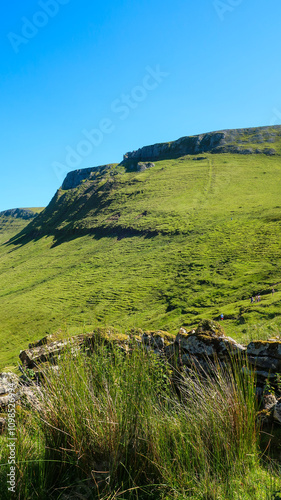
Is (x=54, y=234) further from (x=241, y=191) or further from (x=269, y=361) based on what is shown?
(x=269, y=361)

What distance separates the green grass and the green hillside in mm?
319

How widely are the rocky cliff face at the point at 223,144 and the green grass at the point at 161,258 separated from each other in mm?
8265

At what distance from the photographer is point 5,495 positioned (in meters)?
2.63

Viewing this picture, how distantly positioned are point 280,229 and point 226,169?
222ft

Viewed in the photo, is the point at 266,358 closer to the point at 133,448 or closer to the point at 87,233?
the point at 133,448

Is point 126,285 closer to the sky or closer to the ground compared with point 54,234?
closer to the ground

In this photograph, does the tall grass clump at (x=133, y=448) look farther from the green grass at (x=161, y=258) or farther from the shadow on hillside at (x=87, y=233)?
the shadow on hillside at (x=87, y=233)

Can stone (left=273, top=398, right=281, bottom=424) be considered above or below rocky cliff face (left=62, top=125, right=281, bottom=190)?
below

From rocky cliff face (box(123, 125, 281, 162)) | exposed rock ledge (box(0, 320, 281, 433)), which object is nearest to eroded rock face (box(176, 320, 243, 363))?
exposed rock ledge (box(0, 320, 281, 433))

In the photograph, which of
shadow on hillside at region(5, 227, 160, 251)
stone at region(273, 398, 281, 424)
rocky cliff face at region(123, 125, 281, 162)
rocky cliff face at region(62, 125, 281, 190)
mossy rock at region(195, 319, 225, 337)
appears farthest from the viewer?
rocky cliff face at region(123, 125, 281, 162)

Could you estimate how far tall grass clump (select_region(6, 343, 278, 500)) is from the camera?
277 centimetres

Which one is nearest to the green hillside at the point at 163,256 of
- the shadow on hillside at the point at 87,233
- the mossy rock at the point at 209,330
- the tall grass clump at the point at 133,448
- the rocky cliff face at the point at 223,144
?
the shadow on hillside at the point at 87,233

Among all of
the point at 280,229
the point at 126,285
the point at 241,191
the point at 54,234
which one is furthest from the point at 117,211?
the point at 280,229

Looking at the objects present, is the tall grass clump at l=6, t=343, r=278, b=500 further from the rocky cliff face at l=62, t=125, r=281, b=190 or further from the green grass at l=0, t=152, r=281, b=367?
the rocky cliff face at l=62, t=125, r=281, b=190
